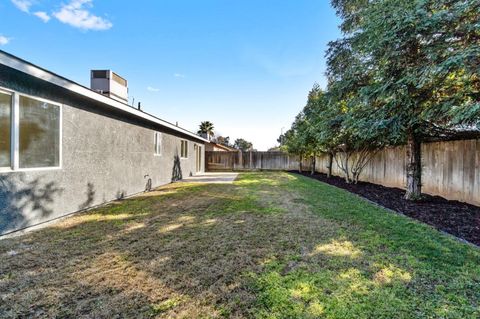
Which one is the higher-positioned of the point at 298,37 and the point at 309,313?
the point at 298,37

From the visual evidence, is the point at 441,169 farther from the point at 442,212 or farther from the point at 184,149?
the point at 184,149

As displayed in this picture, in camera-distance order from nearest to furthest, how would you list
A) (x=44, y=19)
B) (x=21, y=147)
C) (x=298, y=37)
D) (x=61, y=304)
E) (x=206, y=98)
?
1. (x=61, y=304)
2. (x=21, y=147)
3. (x=44, y=19)
4. (x=298, y=37)
5. (x=206, y=98)

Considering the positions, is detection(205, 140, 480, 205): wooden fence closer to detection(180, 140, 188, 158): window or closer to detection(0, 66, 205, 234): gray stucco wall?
detection(0, 66, 205, 234): gray stucco wall

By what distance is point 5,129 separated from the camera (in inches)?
150

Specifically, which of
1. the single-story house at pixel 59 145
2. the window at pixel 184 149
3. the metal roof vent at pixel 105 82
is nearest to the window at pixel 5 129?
the single-story house at pixel 59 145

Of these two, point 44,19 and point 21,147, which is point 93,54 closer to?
point 44,19

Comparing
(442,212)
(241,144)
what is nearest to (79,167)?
(442,212)

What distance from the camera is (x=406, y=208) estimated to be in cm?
616

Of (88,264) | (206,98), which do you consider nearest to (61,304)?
(88,264)

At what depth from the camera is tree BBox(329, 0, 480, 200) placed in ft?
16.0

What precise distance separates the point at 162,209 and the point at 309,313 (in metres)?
4.61

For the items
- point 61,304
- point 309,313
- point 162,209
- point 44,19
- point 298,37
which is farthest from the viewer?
point 298,37

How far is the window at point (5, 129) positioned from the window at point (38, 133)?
174 mm

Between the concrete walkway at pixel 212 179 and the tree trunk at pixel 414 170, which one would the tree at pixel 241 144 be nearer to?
the concrete walkway at pixel 212 179
